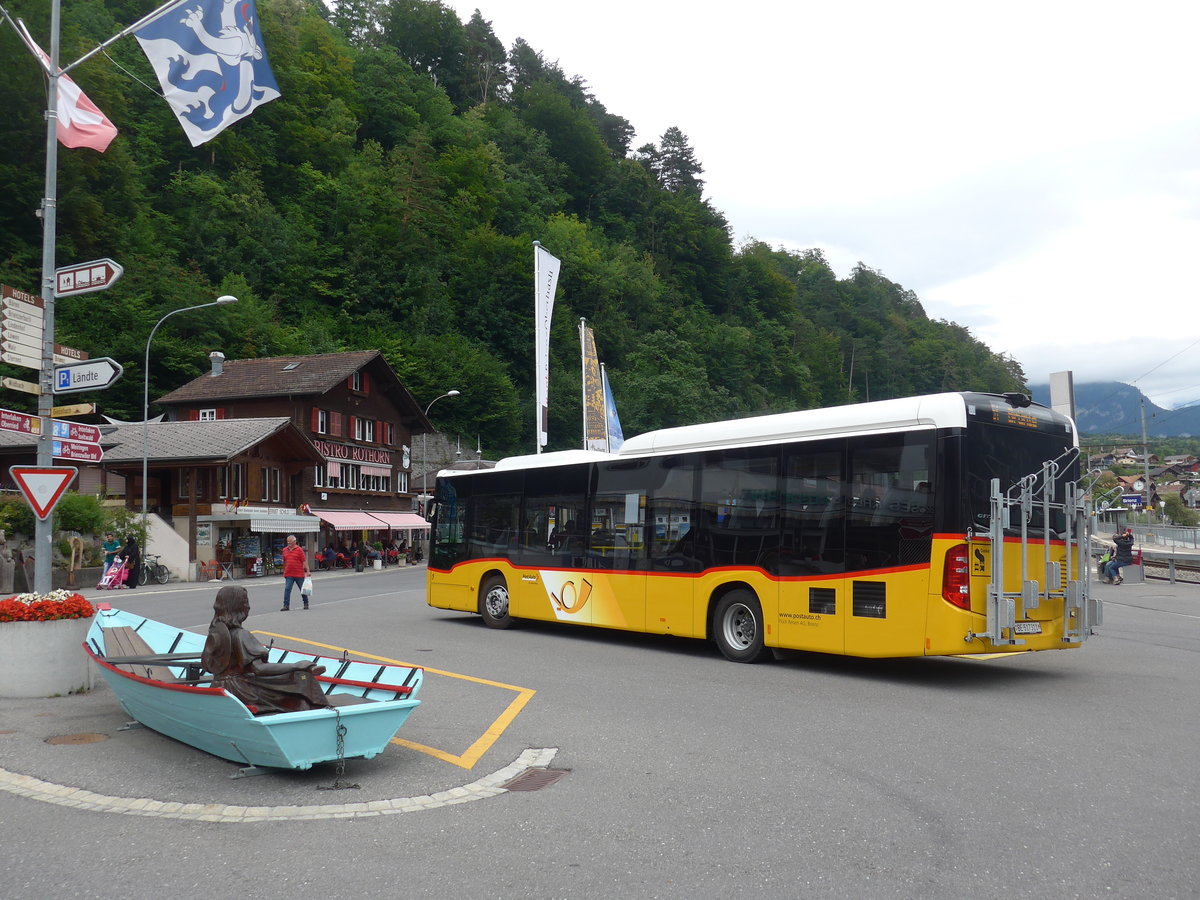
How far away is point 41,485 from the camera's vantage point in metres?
10.1

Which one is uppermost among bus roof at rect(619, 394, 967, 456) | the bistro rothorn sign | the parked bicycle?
the bistro rothorn sign

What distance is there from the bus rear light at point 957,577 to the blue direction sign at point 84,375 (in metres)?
9.15

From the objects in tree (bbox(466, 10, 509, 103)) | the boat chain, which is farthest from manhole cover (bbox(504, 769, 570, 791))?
tree (bbox(466, 10, 509, 103))

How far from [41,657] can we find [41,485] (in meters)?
1.79

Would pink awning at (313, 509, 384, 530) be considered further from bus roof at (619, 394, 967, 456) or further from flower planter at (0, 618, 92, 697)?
flower planter at (0, 618, 92, 697)

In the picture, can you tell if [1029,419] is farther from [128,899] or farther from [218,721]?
[128,899]

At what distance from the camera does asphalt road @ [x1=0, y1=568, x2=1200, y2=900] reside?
490 cm

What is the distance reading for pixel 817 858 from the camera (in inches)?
205

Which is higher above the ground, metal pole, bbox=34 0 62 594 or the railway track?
metal pole, bbox=34 0 62 594

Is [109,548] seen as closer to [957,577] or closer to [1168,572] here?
[957,577]

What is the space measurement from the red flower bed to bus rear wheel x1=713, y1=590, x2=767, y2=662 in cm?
760

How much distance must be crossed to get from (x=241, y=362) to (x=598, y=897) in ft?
180

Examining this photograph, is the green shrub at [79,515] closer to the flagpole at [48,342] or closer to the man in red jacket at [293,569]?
the man in red jacket at [293,569]

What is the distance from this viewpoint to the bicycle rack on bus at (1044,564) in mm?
10500
